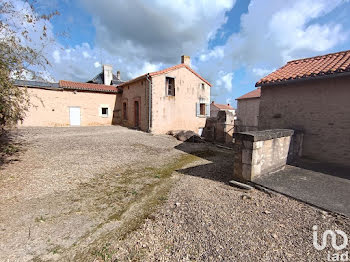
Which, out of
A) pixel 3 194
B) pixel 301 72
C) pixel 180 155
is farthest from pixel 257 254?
pixel 301 72

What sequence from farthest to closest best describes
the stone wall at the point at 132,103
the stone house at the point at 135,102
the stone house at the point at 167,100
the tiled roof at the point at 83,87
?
the tiled roof at the point at 83,87 < the stone wall at the point at 132,103 < the stone house at the point at 135,102 < the stone house at the point at 167,100

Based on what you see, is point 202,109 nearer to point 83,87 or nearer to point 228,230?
point 83,87

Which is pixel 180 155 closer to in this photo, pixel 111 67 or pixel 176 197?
pixel 176 197

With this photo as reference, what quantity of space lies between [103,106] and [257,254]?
17.9 m

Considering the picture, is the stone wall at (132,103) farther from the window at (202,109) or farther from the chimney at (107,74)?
the chimney at (107,74)

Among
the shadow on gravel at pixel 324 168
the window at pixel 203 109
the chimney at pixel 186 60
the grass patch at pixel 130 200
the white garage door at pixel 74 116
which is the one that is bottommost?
the grass patch at pixel 130 200

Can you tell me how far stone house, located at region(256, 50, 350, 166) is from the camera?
602cm

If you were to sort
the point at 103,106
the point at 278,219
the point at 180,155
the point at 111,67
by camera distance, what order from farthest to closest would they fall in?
the point at 111,67 → the point at 103,106 → the point at 180,155 → the point at 278,219

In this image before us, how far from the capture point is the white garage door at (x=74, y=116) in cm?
1595

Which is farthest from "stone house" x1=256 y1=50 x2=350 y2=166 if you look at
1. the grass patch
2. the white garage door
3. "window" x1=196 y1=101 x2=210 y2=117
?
the white garage door

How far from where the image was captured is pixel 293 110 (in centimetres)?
722

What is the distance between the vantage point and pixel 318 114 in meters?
6.55

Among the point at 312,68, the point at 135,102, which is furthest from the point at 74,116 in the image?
the point at 312,68

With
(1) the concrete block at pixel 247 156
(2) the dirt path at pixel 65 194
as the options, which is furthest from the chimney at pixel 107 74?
(1) the concrete block at pixel 247 156
